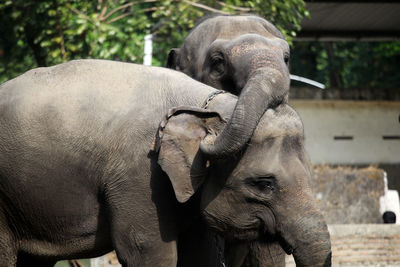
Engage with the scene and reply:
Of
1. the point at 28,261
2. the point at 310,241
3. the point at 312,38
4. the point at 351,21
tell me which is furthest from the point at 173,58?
the point at 312,38

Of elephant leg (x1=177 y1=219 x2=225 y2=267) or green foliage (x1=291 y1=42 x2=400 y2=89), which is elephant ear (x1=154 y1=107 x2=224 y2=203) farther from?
green foliage (x1=291 y1=42 x2=400 y2=89)

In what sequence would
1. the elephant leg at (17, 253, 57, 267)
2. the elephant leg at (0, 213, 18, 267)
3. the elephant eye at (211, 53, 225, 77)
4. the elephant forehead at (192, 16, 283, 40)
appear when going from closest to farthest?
1. the elephant leg at (0, 213, 18, 267)
2. the elephant leg at (17, 253, 57, 267)
3. the elephant eye at (211, 53, 225, 77)
4. the elephant forehead at (192, 16, 283, 40)

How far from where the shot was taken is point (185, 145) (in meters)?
4.20

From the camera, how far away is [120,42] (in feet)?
30.5

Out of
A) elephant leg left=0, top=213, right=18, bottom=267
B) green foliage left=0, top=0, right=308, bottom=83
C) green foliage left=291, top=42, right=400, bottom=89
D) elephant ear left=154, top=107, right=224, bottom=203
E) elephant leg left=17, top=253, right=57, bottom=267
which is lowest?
green foliage left=291, top=42, right=400, bottom=89

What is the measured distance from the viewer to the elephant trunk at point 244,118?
3.95 m

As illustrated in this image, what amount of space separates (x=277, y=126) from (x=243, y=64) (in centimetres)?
90

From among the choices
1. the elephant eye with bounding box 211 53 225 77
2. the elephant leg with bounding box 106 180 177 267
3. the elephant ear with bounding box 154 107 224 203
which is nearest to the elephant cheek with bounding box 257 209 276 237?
the elephant ear with bounding box 154 107 224 203

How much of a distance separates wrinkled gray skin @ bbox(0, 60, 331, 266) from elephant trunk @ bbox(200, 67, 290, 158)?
108 millimetres

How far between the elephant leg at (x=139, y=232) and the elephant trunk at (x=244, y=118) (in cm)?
49

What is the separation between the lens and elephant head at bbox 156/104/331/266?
4.10 m

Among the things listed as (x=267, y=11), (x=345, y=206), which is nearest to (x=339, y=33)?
(x=345, y=206)

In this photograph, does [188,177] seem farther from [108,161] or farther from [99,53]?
[99,53]

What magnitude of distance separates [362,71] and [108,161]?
84.8 feet
